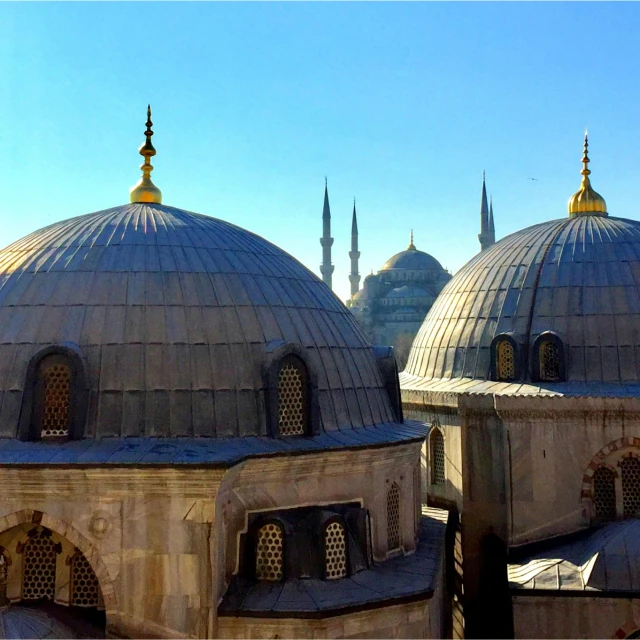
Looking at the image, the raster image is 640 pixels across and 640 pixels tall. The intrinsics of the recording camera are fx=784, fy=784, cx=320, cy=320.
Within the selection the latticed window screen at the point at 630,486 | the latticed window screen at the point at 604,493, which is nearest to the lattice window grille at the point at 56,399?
the latticed window screen at the point at 604,493

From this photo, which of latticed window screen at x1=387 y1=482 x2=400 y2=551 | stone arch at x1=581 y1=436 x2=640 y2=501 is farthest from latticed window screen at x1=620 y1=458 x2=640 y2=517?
latticed window screen at x1=387 y1=482 x2=400 y2=551

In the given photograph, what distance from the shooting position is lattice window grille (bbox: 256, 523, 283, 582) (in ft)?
36.0

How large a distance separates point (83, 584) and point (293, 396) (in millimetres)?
3992

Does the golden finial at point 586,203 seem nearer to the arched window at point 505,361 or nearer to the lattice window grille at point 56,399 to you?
the arched window at point 505,361

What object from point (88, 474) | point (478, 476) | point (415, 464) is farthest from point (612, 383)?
point (88, 474)

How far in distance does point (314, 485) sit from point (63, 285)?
5.00 m

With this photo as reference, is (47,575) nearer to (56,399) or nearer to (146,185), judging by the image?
(56,399)

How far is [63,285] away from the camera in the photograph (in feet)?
40.3

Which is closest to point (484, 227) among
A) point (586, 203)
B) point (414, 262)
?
point (414, 262)

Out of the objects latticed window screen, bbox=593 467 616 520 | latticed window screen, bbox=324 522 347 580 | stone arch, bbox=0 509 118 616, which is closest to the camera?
stone arch, bbox=0 509 118 616

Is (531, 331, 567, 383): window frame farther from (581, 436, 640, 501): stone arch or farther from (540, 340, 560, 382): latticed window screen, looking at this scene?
(581, 436, 640, 501): stone arch

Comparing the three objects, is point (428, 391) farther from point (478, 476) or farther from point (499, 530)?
point (499, 530)

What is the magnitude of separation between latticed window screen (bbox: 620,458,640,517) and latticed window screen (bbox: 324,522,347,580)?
6.28 metres

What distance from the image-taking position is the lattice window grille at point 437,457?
1745 centimetres
